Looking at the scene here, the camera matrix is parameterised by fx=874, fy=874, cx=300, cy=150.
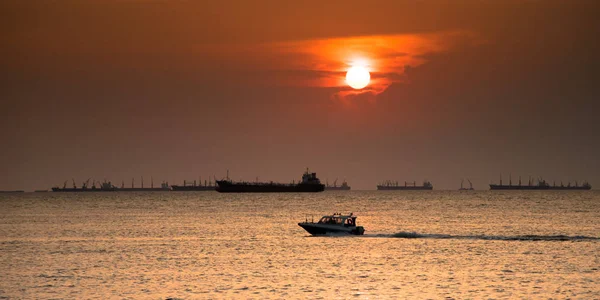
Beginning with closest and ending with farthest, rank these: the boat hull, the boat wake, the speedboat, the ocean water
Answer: the ocean water → the boat wake → the boat hull → the speedboat

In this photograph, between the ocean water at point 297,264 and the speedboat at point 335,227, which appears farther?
the speedboat at point 335,227

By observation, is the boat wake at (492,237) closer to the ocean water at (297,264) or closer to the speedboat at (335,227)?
the ocean water at (297,264)

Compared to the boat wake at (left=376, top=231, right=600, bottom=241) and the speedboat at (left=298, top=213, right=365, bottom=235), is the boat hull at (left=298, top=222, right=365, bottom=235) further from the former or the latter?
the boat wake at (left=376, top=231, right=600, bottom=241)

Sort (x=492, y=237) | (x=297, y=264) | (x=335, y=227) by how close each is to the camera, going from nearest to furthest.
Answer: (x=297, y=264), (x=492, y=237), (x=335, y=227)

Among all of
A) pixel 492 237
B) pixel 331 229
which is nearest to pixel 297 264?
pixel 331 229

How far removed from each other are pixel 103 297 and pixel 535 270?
34.0 metres

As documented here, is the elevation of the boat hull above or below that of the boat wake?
above

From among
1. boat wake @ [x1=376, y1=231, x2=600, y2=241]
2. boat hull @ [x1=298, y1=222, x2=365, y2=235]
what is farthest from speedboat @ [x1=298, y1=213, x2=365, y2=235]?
boat wake @ [x1=376, y1=231, x2=600, y2=241]

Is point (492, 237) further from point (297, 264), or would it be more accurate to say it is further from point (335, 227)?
point (297, 264)

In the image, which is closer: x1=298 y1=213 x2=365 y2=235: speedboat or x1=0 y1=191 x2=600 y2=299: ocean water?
x1=0 y1=191 x2=600 y2=299: ocean water

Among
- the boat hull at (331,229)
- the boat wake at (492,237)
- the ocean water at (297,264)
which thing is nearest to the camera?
the ocean water at (297,264)

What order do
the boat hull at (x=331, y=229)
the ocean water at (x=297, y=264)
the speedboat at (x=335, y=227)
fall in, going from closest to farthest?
1. the ocean water at (x=297, y=264)
2. the boat hull at (x=331, y=229)
3. the speedboat at (x=335, y=227)

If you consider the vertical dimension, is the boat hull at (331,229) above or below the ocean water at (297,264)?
above

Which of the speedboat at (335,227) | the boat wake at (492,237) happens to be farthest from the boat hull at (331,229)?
the boat wake at (492,237)
